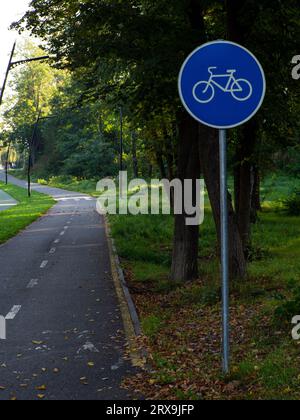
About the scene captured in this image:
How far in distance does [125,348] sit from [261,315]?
7.12ft

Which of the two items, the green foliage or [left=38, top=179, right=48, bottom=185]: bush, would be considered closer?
the green foliage

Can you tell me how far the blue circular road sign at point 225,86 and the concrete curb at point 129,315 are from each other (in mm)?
3369

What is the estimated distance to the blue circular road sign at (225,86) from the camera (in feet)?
18.3

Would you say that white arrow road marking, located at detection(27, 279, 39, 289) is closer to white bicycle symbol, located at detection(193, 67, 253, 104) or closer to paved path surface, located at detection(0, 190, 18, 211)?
white bicycle symbol, located at detection(193, 67, 253, 104)

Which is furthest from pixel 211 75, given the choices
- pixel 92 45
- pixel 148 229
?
pixel 148 229

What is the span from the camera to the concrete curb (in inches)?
293

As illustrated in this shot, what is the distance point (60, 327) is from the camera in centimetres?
919

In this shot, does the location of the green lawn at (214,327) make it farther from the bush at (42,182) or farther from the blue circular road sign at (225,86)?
the bush at (42,182)

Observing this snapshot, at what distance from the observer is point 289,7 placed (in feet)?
33.9

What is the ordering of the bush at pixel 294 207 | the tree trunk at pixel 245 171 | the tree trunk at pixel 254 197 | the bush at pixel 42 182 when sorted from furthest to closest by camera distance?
the bush at pixel 42 182
the bush at pixel 294 207
the tree trunk at pixel 254 197
the tree trunk at pixel 245 171

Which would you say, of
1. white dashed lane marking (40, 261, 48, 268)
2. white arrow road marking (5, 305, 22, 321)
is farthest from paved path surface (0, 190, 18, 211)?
white arrow road marking (5, 305, 22, 321)

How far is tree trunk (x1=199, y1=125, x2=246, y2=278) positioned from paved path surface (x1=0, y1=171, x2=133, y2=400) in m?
2.57

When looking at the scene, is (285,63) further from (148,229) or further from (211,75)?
(148,229)

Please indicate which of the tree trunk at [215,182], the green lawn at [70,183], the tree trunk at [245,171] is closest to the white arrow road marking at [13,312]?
the tree trunk at [215,182]
